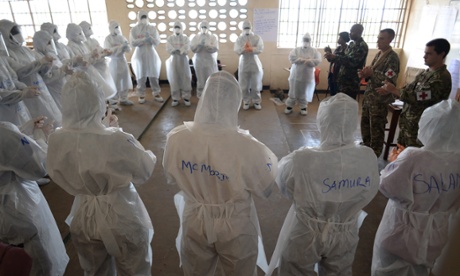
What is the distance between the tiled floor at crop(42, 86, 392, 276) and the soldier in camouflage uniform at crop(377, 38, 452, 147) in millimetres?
818

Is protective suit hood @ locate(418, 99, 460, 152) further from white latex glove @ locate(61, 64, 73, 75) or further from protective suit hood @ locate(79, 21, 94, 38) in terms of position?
protective suit hood @ locate(79, 21, 94, 38)

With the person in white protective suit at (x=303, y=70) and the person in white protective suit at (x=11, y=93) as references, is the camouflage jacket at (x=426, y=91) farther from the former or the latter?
the person in white protective suit at (x=11, y=93)

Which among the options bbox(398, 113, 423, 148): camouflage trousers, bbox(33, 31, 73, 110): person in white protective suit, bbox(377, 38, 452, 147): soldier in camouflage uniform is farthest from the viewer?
bbox(33, 31, 73, 110): person in white protective suit

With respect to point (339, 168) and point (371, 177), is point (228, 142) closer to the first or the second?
point (339, 168)

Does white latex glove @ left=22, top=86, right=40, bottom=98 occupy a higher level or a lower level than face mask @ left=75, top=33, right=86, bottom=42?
lower

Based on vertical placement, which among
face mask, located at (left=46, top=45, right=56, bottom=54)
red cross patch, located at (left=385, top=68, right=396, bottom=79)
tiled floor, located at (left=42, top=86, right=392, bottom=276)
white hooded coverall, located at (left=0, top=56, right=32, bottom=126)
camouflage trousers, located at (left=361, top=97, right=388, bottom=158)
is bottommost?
tiled floor, located at (left=42, top=86, right=392, bottom=276)

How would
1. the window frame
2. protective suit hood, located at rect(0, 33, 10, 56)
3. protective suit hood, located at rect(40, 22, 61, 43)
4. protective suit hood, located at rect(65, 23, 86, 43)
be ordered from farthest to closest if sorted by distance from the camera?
1. the window frame
2. protective suit hood, located at rect(65, 23, 86, 43)
3. protective suit hood, located at rect(40, 22, 61, 43)
4. protective suit hood, located at rect(0, 33, 10, 56)

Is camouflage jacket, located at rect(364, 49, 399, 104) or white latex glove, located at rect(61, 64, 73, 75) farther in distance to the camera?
white latex glove, located at rect(61, 64, 73, 75)

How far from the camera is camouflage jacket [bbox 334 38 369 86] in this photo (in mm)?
3746

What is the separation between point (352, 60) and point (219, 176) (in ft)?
10.1

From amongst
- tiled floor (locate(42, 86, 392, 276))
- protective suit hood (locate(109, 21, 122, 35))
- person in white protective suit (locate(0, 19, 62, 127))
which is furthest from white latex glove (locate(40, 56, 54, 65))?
protective suit hood (locate(109, 21, 122, 35))

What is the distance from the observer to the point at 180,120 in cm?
531

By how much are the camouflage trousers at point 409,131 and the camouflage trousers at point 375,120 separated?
0.38 metres

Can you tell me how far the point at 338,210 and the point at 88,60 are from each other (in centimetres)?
463
